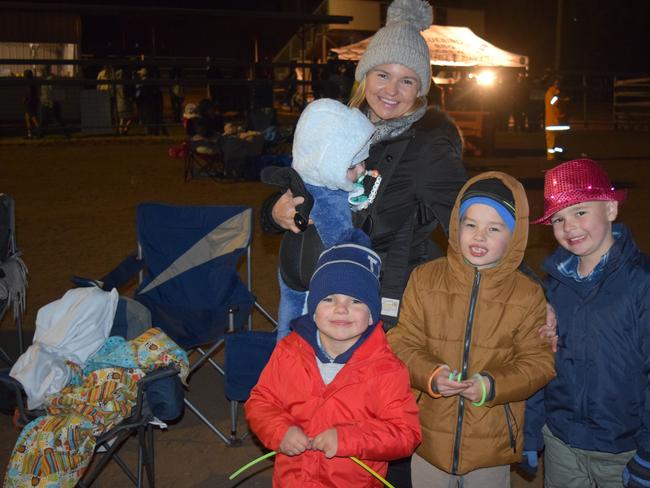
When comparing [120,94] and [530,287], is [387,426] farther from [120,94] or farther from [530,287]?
[120,94]

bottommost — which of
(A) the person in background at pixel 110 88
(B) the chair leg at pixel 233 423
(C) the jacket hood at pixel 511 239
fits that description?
(B) the chair leg at pixel 233 423

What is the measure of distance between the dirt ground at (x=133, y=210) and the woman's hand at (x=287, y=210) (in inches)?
36.2

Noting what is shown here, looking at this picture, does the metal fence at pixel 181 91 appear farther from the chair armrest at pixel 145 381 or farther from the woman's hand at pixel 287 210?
the woman's hand at pixel 287 210

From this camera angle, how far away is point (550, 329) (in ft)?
8.31

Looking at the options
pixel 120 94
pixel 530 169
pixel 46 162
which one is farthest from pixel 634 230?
pixel 120 94

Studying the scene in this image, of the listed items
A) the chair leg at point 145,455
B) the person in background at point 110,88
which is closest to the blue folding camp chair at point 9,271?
the chair leg at point 145,455

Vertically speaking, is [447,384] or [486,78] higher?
[486,78]

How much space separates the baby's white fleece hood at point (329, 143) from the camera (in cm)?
238

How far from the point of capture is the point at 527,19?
46625 mm

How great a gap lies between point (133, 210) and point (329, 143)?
7.97 m

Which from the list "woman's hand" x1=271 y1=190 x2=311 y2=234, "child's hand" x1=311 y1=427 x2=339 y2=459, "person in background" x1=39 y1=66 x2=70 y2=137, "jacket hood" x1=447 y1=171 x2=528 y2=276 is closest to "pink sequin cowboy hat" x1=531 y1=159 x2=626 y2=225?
"jacket hood" x1=447 y1=171 x2=528 y2=276

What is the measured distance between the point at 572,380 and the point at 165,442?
7.66 ft

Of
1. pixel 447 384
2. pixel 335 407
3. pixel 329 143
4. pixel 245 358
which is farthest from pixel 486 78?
pixel 335 407

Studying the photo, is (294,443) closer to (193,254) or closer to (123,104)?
(193,254)
